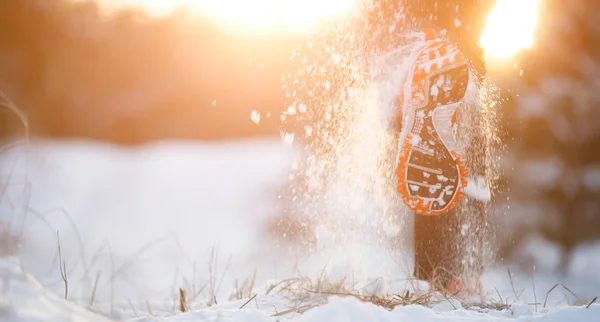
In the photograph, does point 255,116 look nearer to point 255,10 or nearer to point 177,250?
point 255,10

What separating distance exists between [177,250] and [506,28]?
2914mm

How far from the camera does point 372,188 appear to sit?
235cm

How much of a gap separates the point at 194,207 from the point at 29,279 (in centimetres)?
565

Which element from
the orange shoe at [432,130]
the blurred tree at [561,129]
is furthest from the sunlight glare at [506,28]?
the blurred tree at [561,129]

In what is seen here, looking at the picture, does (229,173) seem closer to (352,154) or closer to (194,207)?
(194,207)

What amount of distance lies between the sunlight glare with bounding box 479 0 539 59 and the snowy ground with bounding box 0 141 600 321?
37.9 inches

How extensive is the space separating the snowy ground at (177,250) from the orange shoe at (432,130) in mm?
290

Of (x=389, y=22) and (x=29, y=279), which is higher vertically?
(x=389, y=22)

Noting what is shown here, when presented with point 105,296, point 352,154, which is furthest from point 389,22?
point 105,296

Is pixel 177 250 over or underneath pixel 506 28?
underneath

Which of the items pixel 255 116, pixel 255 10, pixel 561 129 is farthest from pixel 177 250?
pixel 561 129

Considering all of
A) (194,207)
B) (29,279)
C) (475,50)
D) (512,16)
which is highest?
(512,16)

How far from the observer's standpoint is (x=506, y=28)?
2625 mm

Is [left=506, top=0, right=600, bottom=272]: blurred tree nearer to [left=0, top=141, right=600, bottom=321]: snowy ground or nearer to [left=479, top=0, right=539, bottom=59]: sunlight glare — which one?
[left=0, top=141, right=600, bottom=321]: snowy ground
